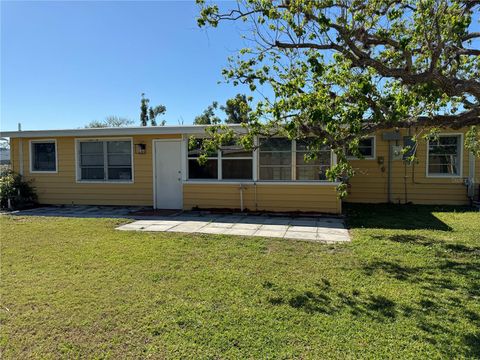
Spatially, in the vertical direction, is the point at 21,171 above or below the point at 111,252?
above

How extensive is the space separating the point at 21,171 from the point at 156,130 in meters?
5.24

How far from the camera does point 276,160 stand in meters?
9.33

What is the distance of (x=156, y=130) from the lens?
32.0 ft

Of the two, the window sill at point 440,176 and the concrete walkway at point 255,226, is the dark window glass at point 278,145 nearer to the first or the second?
the concrete walkway at point 255,226

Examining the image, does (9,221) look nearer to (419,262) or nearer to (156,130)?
(156,130)

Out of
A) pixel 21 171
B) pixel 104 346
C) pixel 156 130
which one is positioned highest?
pixel 156 130

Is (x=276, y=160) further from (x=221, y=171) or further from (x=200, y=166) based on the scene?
(x=200, y=166)

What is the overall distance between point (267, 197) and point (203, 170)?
2042mm

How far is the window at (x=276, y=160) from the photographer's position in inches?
363

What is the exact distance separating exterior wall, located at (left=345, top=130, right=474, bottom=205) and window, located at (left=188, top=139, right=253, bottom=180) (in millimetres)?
3456

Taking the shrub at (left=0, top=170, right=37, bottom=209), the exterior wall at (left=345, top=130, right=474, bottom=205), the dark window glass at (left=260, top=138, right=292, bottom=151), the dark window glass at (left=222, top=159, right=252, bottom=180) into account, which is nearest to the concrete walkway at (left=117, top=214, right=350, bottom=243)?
the dark window glass at (left=222, top=159, right=252, bottom=180)

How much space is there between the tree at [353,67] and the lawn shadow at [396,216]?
2.60m

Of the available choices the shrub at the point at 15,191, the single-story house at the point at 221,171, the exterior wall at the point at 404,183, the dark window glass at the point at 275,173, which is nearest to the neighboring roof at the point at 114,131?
the single-story house at the point at 221,171

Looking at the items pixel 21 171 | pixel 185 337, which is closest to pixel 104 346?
pixel 185 337
